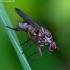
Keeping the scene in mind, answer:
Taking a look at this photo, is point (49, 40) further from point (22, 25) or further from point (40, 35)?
point (22, 25)

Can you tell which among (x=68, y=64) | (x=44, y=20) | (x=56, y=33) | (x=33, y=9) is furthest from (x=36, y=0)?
(x=68, y=64)

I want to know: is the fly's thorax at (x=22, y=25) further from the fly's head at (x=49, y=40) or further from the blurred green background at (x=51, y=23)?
the fly's head at (x=49, y=40)

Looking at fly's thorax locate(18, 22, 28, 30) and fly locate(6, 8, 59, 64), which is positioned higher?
fly's thorax locate(18, 22, 28, 30)

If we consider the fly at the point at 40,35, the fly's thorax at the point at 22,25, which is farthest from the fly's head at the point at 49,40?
the fly's thorax at the point at 22,25

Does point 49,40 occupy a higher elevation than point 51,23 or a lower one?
lower

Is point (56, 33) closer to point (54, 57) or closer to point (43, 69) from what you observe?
point (54, 57)

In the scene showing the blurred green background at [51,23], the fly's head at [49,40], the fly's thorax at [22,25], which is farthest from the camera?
the fly's head at [49,40]

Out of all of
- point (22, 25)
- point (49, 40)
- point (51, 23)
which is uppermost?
point (22, 25)

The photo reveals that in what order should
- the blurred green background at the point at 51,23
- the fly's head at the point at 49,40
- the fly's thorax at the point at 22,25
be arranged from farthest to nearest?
the fly's head at the point at 49,40 < the fly's thorax at the point at 22,25 < the blurred green background at the point at 51,23

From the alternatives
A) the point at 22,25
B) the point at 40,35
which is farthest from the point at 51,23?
the point at 22,25

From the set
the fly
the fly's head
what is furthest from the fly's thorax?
the fly's head

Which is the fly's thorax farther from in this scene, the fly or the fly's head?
the fly's head
